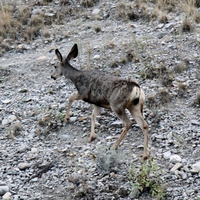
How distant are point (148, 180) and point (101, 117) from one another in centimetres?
250

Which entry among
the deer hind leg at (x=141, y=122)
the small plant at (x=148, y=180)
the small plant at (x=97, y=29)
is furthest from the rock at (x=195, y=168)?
the small plant at (x=97, y=29)

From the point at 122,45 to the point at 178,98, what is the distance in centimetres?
303

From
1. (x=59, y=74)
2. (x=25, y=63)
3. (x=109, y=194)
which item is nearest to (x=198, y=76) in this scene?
(x=59, y=74)

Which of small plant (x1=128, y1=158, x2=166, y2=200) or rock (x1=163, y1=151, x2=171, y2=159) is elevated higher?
small plant (x1=128, y1=158, x2=166, y2=200)

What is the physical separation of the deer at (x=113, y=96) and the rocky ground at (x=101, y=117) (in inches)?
12.3

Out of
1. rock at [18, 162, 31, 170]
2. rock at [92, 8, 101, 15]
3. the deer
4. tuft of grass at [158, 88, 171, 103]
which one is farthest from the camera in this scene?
rock at [92, 8, 101, 15]

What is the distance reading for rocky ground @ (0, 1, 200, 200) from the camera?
7.53 m

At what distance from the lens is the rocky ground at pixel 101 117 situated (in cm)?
753

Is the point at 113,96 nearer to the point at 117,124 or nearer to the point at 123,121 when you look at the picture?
the point at 123,121

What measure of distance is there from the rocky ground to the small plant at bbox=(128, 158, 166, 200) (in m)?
0.07

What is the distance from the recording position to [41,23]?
1471 centimetres

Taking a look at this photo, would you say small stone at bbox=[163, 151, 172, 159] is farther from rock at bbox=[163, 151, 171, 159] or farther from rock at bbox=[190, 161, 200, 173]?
rock at bbox=[190, 161, 200, 173]

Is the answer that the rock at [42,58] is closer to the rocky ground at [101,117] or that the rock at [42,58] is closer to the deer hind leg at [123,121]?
the rocky ground at [101,117]

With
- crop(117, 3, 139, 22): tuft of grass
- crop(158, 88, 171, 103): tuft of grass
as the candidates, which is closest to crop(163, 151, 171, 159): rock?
crop(158, 88, 171, 103): tuft of grass
